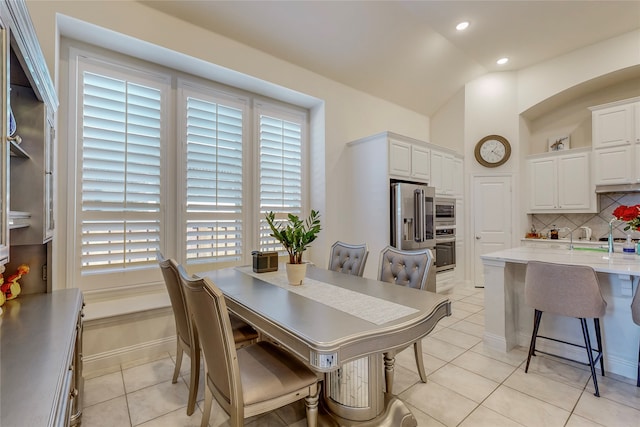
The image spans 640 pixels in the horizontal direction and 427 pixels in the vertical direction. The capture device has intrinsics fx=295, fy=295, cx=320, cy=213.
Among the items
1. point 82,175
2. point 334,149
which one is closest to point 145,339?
point 82,175

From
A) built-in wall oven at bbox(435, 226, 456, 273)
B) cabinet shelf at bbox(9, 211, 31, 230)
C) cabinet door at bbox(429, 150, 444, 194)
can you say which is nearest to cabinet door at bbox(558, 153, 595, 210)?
built-in wall oven at bbox(435, 226, 456, 273)

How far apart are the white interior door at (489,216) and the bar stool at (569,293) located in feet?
9.22

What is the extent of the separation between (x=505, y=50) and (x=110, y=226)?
5.49 meters

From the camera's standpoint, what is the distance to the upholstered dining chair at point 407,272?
1.96 meters

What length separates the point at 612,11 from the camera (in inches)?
139

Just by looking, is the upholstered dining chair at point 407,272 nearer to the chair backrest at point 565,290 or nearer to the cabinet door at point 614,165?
the chair backrest at point 565,290

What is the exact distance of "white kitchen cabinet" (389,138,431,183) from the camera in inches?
151

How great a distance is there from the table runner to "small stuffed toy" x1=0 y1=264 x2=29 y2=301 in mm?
1450

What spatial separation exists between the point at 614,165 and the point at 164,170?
570 cm

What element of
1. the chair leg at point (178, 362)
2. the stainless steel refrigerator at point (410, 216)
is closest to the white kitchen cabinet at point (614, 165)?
the stainless steel refrigerator at point (410, 216)

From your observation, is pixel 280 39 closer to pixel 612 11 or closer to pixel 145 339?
pixel 145 339

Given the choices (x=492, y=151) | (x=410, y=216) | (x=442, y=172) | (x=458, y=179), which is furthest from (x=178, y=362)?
(x=492, y=151)

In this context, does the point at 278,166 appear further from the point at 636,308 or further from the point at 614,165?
the point at 614,165

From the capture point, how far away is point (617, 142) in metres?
4.00
